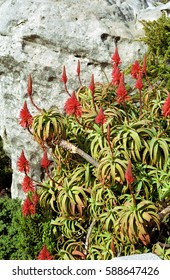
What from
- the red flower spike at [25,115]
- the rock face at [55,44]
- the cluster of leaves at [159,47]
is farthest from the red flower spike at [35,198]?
the cluster of leaves at [159,47]

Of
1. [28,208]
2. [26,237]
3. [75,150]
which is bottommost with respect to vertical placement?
[26,237]

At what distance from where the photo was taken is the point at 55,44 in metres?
5.27

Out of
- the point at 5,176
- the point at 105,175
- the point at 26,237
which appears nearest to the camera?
the point at 105,175

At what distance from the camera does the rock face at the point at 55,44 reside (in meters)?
5.24

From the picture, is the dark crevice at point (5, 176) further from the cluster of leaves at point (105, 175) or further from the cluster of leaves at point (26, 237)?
the cluster of leaves at point (105, 175)

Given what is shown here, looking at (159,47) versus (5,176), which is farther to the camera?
(5,176)

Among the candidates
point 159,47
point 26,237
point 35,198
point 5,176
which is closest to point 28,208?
point 35,198

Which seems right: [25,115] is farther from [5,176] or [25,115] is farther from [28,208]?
[5,176]

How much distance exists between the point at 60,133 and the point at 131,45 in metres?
1.43

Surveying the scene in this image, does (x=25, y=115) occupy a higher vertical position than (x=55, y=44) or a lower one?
lower

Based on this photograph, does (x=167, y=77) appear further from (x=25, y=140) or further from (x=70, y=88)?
(x=25, y=140)

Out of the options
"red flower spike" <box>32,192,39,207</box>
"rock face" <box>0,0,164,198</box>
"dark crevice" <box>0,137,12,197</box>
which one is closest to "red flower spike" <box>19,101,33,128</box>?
"red flower spike" <box>32,192,39,207</box>

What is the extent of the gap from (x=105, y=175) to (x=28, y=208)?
878 millimetres

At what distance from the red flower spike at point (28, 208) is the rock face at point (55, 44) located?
936 mm
